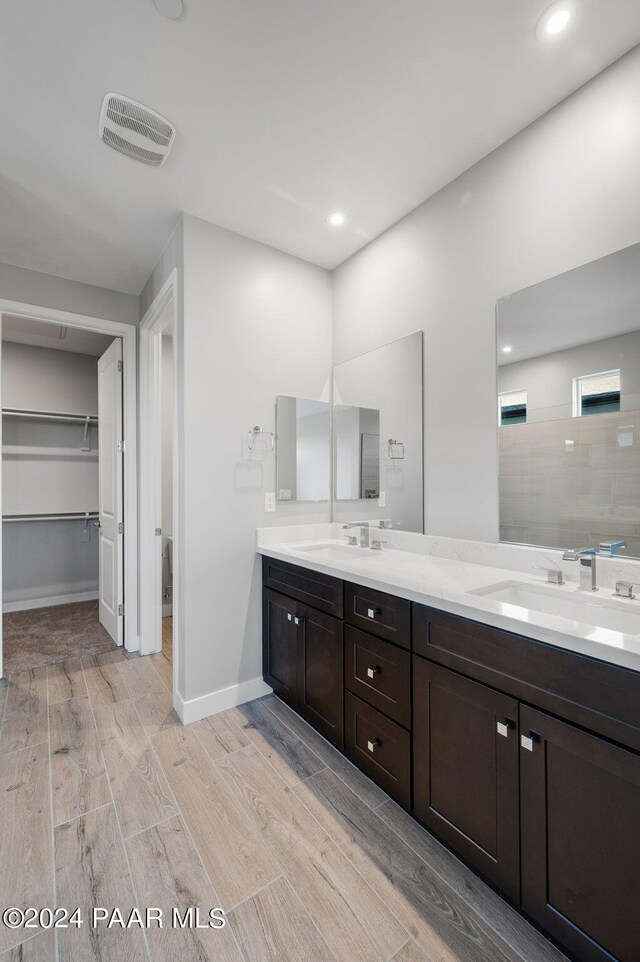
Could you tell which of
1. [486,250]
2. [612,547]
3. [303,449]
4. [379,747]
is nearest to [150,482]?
[303,449]

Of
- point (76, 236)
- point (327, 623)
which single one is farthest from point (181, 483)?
point (76, 236)

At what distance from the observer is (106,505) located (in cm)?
344

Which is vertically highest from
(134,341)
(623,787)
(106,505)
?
(134,341)

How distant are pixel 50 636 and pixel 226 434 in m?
2.56

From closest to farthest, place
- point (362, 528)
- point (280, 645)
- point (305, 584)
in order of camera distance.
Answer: point (305, 584)
point (280, 645)
point (362, 528)

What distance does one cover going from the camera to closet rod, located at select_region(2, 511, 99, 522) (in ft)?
13.5

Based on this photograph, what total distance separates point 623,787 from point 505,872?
51 cm

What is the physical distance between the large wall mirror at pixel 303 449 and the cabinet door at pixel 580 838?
1.79 meters

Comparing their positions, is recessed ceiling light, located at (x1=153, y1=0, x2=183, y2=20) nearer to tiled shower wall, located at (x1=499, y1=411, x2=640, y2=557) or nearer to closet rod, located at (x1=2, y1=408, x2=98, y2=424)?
tiled shower wall, located at (x1=499, y1=411, x2=640, y2=557)

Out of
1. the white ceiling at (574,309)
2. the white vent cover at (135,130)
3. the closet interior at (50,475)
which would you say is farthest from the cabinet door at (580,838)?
the closet interior at (50,475)

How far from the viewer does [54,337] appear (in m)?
3.98

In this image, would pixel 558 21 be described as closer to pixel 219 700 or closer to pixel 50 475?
pixel 219 700

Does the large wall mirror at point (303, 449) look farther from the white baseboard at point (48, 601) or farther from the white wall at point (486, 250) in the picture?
the white baseboard at point (48, 601)

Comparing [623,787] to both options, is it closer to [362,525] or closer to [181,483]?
[362,525]
